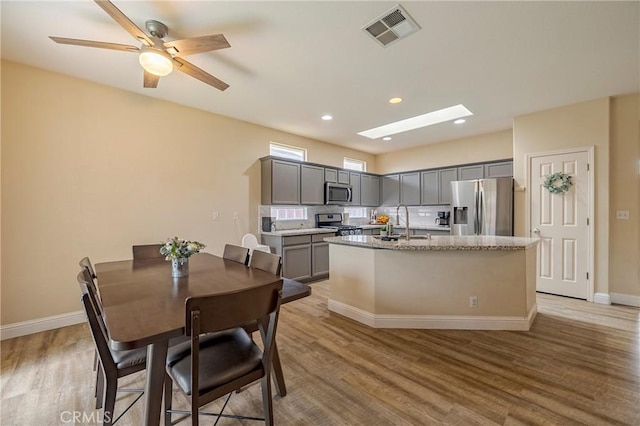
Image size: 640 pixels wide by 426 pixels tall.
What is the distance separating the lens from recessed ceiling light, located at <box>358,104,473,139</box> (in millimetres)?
4250

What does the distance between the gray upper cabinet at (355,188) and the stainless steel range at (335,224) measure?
489mm

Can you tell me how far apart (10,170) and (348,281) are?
372 cm

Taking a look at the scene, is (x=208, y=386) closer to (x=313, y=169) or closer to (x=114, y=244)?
(x=114, y=244)

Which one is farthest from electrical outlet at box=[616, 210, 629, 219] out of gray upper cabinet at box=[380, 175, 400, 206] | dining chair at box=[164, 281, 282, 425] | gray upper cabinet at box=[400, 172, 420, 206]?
dining chair at box=[164, 281, 282, 425]

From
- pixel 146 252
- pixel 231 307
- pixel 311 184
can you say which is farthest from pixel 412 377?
pixel 311 184

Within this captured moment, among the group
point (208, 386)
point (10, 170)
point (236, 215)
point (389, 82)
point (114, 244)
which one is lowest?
point (208, 386)

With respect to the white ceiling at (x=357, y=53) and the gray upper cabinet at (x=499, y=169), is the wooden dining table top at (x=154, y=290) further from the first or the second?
the gray upper cabinet at (x=499, y=169)

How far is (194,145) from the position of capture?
396 cm

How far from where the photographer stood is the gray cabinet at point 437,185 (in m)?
5.51

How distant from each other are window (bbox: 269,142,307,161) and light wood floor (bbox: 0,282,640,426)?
319 centimetres

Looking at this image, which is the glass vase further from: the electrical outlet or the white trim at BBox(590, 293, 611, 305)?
the electrical outlet

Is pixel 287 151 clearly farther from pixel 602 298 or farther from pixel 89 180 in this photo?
pixel 602 298

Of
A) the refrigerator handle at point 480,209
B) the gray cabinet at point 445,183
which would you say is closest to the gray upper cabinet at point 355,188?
the gray cabinet at point 445,183

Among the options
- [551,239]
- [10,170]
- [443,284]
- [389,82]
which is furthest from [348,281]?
[10,170]
